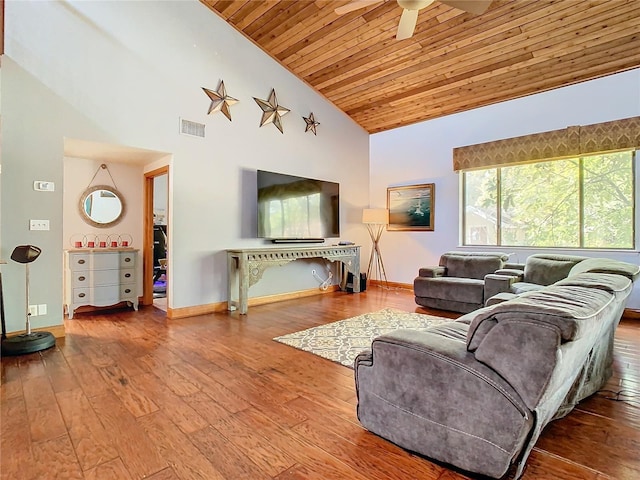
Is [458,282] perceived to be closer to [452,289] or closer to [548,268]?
[452,289]

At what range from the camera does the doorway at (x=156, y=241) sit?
190 inches

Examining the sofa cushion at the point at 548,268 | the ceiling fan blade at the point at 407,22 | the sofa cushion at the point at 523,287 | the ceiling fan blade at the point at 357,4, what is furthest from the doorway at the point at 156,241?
the sofa cushion at the point at 548,268

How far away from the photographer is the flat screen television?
497cm

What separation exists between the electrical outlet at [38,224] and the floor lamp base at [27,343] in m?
1.01

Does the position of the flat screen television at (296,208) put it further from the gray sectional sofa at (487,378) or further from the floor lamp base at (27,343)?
the gray sectional sofa at (487,378)

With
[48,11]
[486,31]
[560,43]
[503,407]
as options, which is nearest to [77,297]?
[48,11]

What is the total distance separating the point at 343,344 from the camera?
3170mm

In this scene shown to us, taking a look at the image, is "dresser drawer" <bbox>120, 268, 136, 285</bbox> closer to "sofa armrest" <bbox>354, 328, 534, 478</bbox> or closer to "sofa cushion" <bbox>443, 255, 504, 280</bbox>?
"sofa armrest" <bbox>354, 328, 534, 478</bbox>

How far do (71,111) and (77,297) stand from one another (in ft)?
7.36

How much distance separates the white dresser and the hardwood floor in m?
1.25

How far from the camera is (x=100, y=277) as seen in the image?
4.34 metres

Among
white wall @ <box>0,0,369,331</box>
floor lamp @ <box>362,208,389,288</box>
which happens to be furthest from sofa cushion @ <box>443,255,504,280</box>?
white wall @ <box>0,0,369,331</box>

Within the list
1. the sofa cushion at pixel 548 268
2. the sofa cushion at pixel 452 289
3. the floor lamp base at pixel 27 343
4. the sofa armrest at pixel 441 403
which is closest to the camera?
the sofa armrest at pixel 441 403

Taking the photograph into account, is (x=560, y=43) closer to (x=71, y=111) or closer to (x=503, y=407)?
(x=503, y=407)
